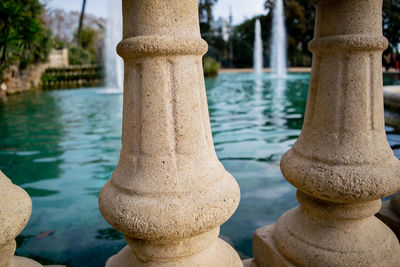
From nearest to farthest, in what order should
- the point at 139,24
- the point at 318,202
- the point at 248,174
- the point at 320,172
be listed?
the point at 139,24 → the point at 320,172 → the point at 318,202 → the point at 248,174

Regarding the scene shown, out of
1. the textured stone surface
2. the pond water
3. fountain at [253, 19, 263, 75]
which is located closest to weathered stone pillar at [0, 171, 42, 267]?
the pond water

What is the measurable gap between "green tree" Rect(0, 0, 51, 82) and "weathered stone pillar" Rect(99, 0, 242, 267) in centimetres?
1949

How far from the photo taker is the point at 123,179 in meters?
1.29

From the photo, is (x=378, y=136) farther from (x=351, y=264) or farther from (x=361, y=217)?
(x=351, y=264)

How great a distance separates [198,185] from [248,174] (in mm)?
2890

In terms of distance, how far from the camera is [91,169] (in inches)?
177

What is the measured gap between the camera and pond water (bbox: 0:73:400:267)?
2660mm

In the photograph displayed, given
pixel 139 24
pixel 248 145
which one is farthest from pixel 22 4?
pixel 139 24

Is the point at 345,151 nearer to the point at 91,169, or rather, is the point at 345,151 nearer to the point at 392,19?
the point at 91,169

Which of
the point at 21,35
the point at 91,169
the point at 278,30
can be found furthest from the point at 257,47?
the point at 91,169

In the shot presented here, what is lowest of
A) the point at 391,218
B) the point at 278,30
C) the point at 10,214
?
the point at 391,218

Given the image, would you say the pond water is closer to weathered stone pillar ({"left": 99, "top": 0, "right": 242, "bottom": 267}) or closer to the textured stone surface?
the textured stone surface

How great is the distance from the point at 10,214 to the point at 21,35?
69.8 ft

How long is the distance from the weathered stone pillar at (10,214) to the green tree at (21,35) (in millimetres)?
19479
